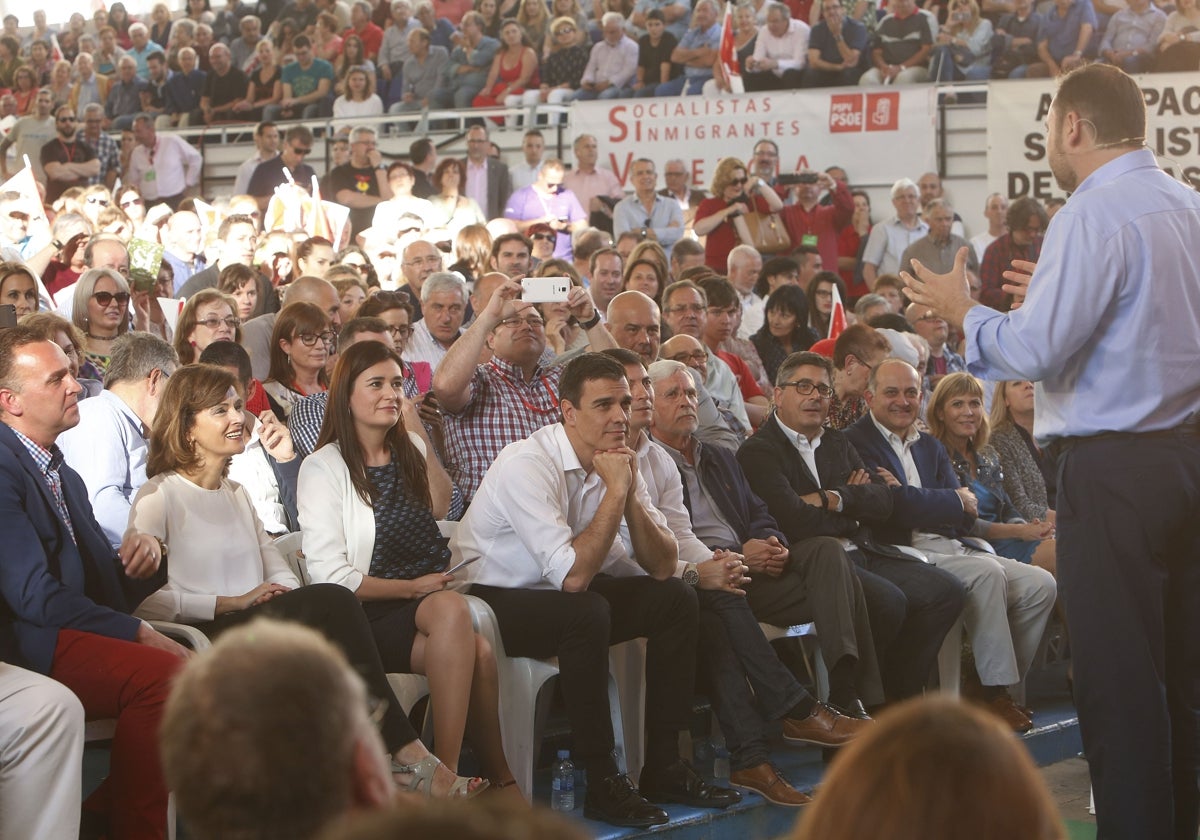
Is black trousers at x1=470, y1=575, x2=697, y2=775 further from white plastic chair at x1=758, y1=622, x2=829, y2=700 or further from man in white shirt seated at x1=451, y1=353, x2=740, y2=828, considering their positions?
white plastic chair at x1=758, y1=622, x2=829, y2=700

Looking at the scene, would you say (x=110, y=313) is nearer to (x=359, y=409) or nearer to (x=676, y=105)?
(x=359, y=409)

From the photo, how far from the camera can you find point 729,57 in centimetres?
1250

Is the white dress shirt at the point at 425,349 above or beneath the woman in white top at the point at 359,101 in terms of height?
beneath

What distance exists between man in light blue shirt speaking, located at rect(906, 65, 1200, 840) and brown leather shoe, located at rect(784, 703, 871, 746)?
1.61 meters

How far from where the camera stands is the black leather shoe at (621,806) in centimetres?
437

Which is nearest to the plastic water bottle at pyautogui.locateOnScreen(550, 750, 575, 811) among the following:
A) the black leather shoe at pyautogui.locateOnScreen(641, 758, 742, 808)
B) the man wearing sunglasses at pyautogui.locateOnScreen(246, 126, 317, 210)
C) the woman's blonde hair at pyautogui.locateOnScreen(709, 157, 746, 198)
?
the black leather shoe at pyautogui.locateOnScreen(641, 758, 742, 808)

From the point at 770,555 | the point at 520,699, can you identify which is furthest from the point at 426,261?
the point at 520,699

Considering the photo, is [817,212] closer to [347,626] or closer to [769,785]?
[769,785]

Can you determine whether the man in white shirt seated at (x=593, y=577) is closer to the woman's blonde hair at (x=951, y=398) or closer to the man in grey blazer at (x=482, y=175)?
the woman's blonde hair at (x=951, y=398)

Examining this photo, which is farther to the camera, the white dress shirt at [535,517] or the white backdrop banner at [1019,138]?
the white backdrop banner at [1019,138]

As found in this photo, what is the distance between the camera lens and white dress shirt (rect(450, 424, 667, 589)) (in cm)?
457

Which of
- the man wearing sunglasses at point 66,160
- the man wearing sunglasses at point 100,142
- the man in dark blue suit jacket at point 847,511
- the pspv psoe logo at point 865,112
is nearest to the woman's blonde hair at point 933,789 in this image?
the man in dark blue suit jacket at point 847,511

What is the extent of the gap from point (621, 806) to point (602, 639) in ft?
1.57

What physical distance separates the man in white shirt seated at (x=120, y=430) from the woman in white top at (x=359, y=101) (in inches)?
373
